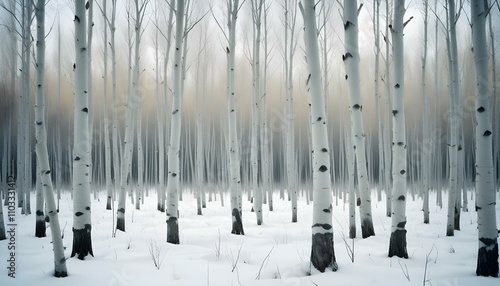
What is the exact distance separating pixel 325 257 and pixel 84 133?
3.74 m

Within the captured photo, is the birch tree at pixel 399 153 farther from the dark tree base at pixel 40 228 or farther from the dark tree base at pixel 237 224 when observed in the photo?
the dark tree base at pixel 40 228

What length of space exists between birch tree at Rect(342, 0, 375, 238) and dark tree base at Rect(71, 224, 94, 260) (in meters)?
4.91

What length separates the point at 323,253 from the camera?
356 cm

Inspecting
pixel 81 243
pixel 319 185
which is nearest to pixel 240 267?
pixel 319 185

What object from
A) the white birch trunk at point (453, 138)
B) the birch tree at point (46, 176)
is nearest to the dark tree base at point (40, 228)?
the birch tree at point (46, 176)

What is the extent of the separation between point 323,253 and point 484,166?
2122 mm

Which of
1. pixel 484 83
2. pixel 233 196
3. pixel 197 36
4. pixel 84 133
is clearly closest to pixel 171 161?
pixel 84 133

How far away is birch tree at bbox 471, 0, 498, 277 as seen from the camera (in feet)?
10.6

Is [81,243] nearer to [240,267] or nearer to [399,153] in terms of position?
[240,267]

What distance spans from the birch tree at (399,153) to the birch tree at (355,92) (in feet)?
2.02

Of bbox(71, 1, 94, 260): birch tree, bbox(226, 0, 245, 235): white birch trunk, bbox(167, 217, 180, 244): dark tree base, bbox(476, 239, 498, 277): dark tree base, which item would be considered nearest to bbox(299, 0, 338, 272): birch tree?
bbox(476, 239, 498, 277): dark tree base

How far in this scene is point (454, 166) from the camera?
6785 mm

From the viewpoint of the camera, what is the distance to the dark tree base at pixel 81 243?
4.18 metres

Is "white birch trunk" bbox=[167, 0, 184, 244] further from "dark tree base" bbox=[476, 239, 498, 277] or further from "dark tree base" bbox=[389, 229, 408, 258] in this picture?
"dark tree base" bbox=[476, 239, 498, 277]
